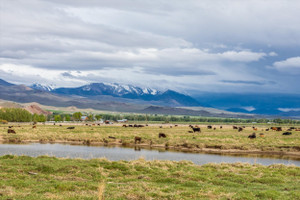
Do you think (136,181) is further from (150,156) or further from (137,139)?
(137,139)

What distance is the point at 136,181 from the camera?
18594 mm

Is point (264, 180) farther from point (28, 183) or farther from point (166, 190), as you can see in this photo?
point (28, 183)

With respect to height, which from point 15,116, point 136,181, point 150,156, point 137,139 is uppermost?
point 15,116

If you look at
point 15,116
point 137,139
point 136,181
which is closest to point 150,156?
point 137,139

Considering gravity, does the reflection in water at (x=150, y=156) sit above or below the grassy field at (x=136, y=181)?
below

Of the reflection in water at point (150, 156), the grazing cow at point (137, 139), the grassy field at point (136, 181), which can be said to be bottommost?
the reflection in water at point (150, 156)

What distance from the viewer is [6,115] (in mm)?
142750

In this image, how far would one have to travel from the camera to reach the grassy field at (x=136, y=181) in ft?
48.1

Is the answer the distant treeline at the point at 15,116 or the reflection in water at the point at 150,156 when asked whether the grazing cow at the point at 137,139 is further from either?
the distant treeline at the point at 15,116

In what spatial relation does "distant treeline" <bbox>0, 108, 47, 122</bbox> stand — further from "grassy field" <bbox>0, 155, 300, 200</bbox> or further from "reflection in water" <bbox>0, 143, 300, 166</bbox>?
"grassy field" <bbox>0, 155, 300, 200</bbox>

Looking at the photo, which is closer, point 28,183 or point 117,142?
point 28,183

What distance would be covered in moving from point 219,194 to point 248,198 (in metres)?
1.27

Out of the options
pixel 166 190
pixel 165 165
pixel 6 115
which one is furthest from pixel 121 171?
pixel 6 115

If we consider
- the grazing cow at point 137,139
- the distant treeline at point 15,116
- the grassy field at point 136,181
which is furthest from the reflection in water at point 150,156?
the distant treeline at point 15,116
